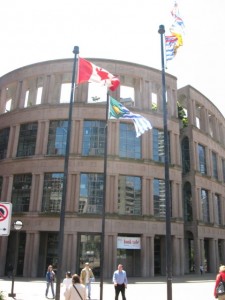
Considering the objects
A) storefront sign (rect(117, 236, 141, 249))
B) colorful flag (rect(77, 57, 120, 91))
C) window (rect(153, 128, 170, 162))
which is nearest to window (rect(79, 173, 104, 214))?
storefront sign (rect(117, 236, 141, 249))

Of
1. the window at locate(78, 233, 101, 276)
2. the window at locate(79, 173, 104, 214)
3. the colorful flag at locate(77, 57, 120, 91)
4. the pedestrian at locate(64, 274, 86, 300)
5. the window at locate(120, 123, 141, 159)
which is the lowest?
the pedestrian at locate(64, 274, 86, 300)

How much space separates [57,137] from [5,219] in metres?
25.3

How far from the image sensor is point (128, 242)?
30.4m

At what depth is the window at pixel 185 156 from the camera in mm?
39562

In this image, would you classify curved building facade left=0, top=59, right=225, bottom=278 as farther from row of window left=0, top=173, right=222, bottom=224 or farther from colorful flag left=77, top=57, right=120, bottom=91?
colorful flag left=77, top=57, right=120, bottom=91

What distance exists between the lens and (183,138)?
40625 millimetres

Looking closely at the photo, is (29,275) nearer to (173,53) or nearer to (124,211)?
(124,211)

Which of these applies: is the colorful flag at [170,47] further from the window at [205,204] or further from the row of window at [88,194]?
the window at [205,204]

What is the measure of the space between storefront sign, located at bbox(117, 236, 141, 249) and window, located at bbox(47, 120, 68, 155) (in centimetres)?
974

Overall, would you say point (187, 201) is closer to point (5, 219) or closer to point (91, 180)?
point (91, 180)

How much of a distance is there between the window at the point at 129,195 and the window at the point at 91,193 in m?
1.89

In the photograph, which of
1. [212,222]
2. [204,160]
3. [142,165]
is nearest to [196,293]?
[142,165]

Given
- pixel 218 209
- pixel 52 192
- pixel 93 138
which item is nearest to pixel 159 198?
pixel 93 138

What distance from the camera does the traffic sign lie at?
24.4 feet
